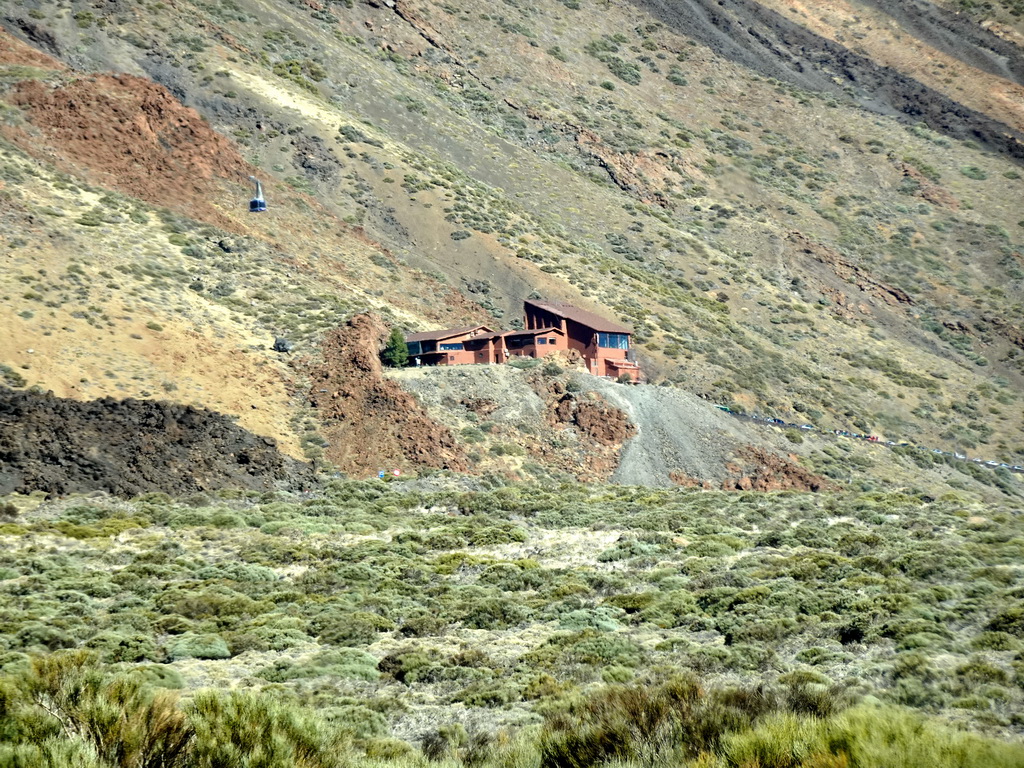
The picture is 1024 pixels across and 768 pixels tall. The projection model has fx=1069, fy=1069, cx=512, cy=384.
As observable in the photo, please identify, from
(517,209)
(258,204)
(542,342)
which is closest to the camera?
(542,342)

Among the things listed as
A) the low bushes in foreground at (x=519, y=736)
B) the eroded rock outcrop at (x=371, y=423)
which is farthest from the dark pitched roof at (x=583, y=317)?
the low bushes in foreground at (x=519, y=736)

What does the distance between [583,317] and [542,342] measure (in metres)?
3.63

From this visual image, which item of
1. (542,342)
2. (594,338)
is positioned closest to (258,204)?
(542,342)

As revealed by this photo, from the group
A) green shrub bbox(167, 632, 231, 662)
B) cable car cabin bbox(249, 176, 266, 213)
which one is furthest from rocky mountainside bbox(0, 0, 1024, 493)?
green shrub bbox(167, 632, 231, 662)

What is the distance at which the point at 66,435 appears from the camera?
35219 mm

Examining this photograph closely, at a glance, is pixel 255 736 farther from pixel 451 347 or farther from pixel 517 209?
pixel 517 209

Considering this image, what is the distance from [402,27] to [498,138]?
43.5 feet

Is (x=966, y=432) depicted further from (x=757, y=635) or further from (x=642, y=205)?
(x=757, y=635)

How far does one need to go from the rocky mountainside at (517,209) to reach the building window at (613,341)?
2.47 meters

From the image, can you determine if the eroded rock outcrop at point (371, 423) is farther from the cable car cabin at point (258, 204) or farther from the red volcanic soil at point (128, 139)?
the red volcanic soil at point (128, 139)

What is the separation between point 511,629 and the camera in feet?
68.9

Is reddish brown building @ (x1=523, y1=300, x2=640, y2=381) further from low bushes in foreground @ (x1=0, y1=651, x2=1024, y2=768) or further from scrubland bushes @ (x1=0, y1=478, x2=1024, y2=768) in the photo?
low bushes in foreground @ (x1=0, y1=651, x2=1024, y2=768)

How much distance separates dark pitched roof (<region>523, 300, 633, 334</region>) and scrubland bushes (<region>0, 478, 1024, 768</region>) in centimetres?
1610

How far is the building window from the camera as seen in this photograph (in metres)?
51.5
